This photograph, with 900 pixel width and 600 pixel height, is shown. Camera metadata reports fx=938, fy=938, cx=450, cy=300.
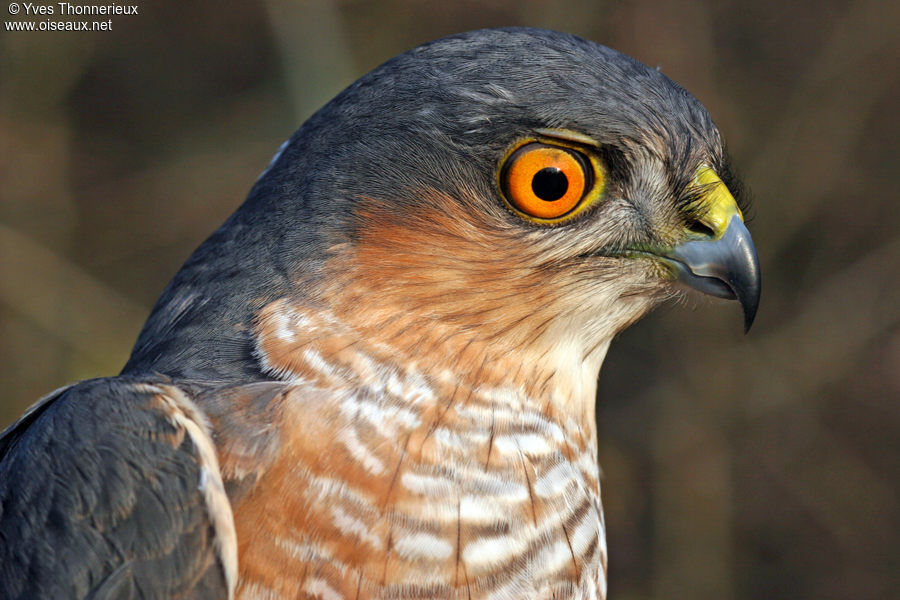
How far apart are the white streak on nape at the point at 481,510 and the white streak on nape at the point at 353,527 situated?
0.21 m

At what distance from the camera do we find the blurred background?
6039 mm

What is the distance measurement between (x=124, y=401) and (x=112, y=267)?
5.18 meters

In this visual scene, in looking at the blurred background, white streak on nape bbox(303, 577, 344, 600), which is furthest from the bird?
the blurred background

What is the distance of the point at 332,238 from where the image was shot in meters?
2.21

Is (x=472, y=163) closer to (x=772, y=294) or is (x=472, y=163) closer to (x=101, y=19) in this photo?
(x=772, y=294)

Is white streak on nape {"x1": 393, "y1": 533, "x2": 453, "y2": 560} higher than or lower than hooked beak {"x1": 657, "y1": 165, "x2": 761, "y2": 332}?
lower

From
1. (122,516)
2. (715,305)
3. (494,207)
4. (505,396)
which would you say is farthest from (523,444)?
(715,305)

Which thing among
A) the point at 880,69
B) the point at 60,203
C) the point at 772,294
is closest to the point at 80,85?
the point at 60,203

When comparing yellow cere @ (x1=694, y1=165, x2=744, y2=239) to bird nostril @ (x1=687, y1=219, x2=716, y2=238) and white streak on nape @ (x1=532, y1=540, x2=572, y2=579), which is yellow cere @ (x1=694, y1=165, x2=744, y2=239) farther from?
white streak on nape @ (x1=532, y1=540, x2=572, y2=579)

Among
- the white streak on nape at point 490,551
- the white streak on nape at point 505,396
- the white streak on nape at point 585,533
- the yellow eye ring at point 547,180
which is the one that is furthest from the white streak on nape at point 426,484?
the yellow eye ring at point 547,180

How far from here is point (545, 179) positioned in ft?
7.16

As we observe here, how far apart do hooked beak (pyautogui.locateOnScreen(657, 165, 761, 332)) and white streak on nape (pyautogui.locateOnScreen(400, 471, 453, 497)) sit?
→ 793 millimetres

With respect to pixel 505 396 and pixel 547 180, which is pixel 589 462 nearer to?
pixel 505 396

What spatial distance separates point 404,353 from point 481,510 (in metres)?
0.40
